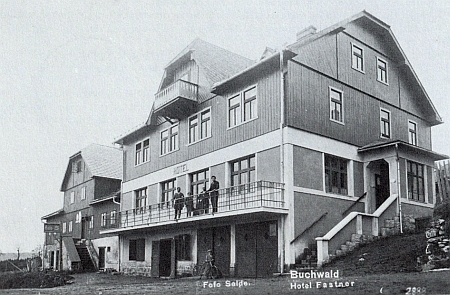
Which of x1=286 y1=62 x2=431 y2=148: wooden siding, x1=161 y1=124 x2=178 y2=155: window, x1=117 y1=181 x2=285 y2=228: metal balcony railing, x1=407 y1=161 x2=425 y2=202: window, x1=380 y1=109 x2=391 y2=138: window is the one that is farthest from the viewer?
x1=161 y1=124 x2=178 y2=155: window

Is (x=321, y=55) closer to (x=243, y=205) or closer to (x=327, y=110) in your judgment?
(x=327, y=110)

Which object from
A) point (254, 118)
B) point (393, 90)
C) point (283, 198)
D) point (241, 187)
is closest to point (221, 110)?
point (254, 118)

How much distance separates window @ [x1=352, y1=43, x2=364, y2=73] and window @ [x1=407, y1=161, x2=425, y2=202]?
486 cm

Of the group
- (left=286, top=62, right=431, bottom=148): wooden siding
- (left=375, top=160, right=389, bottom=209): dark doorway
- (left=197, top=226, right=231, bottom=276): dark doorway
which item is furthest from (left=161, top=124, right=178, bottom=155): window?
(left=375, top=160, right=389, bottom=209): dark doorway

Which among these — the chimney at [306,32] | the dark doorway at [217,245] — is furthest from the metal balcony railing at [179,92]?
the dark doorway at [217,245]

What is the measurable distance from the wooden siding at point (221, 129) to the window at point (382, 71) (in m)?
7.00

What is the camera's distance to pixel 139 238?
30.9 meters

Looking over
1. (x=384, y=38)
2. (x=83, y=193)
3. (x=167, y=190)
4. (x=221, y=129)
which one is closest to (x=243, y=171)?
(x=221, y=129)

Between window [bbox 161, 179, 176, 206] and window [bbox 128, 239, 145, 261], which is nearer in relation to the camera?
window [bbox 161, 179, 176, 206]

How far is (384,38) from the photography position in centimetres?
2623

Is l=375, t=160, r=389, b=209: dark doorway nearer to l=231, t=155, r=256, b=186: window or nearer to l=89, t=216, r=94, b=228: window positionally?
l=231, t=155, r=256, b=186: window

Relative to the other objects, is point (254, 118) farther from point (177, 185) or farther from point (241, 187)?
point (177, 185)

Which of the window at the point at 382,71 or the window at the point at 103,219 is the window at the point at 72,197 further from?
the window at the point at 382,71

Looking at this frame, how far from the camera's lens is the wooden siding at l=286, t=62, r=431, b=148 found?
2155 cm
